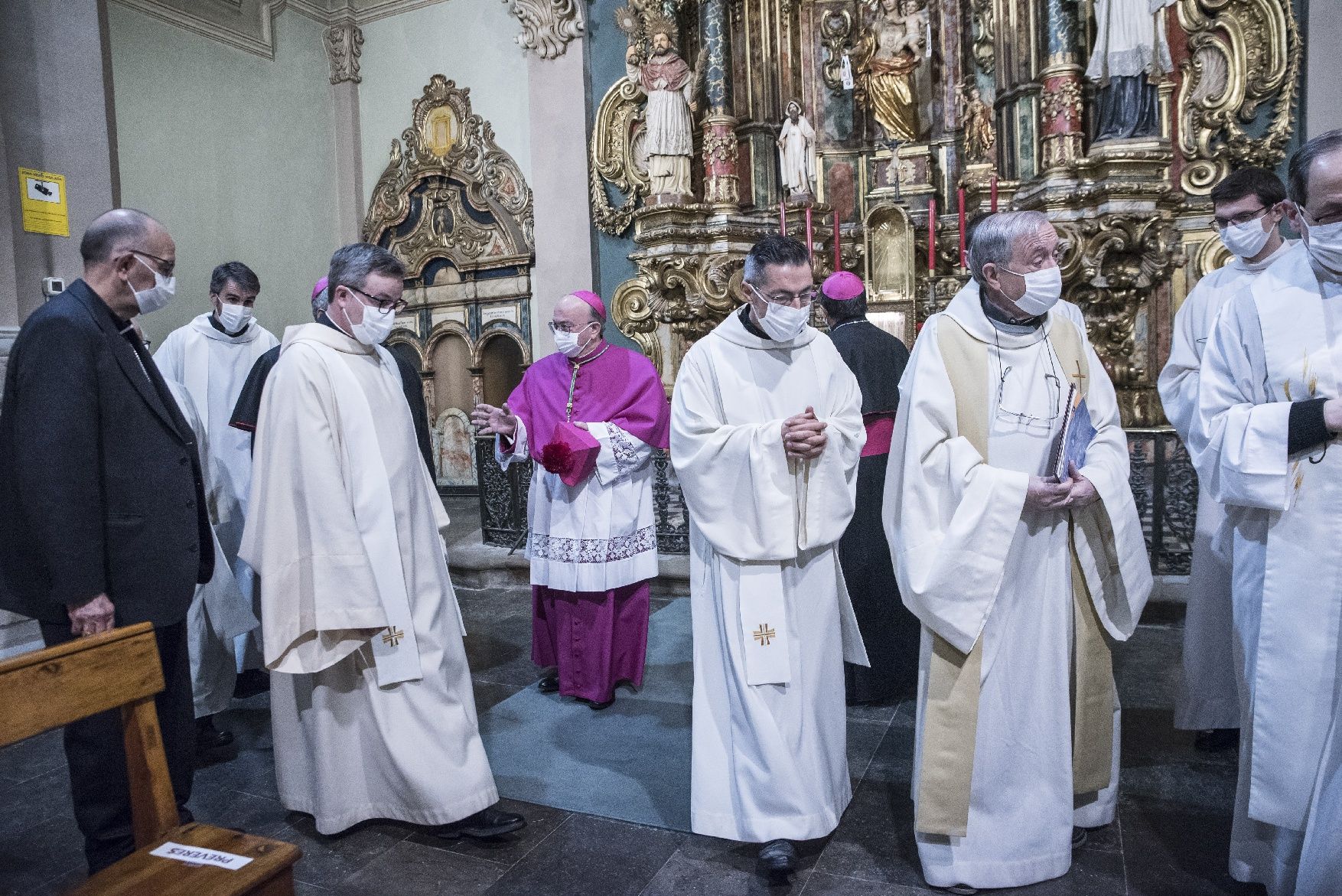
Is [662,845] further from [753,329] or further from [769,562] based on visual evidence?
[753,329]

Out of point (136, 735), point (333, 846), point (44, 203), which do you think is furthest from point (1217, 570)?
point (44, 203)

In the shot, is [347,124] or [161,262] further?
[347,124]

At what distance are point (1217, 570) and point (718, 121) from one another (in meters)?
6.07

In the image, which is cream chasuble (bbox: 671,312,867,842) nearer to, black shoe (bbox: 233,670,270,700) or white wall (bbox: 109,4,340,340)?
black shoe (bbox: 233,670,270,700)

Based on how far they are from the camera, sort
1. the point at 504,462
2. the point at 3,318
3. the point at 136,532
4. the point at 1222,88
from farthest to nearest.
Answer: the point at 1222,88 < the point at 3,318 < the point at 504,462 < the point at 136,532

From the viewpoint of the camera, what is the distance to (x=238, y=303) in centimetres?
443

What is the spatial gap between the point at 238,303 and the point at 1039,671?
3797 millimetres

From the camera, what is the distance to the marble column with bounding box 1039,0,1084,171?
7.02 meters

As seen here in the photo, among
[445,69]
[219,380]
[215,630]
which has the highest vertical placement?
[445,69]

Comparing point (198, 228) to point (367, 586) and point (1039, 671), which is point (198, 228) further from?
point (1039, 671)

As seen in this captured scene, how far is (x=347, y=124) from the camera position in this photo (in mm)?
10938

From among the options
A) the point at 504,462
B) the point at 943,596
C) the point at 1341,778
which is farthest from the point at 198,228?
the point at 1341,778

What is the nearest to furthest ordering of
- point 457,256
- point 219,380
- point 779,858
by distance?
point 779,858 < point 219,380 < point 457,256

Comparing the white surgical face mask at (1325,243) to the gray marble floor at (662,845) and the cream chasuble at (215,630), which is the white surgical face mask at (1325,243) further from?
the cream chasuble at (215,630)
